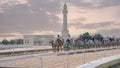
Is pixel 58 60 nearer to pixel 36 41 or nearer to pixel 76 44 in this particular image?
pixel 76 44

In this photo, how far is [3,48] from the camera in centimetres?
4488

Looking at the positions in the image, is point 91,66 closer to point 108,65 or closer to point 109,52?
point 108,65

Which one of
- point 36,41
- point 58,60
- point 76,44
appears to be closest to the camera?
point 58,60

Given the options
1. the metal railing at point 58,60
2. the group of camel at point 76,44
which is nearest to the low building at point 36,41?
the group of camel at point 76,44

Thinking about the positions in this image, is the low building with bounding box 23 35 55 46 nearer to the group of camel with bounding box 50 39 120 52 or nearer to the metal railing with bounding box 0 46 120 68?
the group of camel with bounding box 50 39 120 52

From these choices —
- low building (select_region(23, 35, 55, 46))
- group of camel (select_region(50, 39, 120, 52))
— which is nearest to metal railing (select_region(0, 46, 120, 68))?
group of camel (select_region(50, 39, 120, 52))

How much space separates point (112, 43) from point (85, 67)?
127ft

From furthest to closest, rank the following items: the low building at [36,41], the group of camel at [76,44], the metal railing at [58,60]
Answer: the low building at [36,41] → the group of camel at [76,44] → the metal railing at [58,60]

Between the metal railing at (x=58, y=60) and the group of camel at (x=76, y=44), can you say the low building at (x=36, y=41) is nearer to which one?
the group of camel at (x=76, y=44)

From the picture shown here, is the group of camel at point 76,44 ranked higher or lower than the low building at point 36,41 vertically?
lower

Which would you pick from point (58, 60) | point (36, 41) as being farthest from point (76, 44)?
point (36, 41)

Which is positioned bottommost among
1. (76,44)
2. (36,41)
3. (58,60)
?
(58,60)

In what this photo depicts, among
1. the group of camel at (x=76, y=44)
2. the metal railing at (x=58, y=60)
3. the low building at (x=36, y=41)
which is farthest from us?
the low building at (x=36, y=41)

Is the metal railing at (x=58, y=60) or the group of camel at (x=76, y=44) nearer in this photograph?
Result: the metal railing at (x=58, y=60)
